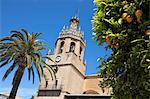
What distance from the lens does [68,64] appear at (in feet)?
149

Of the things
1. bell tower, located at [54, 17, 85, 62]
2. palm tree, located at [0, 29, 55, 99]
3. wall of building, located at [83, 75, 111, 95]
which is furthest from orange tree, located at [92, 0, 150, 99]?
wall of building, located at [83, 75, 111, 95]

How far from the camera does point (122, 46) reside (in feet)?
18.9

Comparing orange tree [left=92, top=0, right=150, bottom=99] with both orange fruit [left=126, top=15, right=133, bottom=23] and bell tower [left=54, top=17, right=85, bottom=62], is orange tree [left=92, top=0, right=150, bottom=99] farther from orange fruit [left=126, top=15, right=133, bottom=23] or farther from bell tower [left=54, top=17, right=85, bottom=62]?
bell tower [left=54, top=17, right=85, bottom=62]

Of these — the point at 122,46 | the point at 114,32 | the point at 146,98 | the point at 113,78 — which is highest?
the point at 114,32

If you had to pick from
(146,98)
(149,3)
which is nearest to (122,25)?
(149,3)

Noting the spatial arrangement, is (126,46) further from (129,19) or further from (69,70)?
(69,70)

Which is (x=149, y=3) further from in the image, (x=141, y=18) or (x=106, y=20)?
(x=106, y=20)

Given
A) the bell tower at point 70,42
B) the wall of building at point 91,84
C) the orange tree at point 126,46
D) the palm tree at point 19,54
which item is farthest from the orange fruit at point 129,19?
the wall of building at point 91,84

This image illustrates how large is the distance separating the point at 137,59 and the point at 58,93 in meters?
37.6

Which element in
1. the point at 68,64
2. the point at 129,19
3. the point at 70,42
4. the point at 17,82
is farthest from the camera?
the point at 70,42

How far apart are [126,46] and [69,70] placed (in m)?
39.3

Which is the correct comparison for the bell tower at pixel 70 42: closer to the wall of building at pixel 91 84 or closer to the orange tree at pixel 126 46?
the wall of building at pixel 91 84

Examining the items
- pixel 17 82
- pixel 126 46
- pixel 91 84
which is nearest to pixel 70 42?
pixel 91 84

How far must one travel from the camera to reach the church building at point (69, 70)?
43.2 metres
